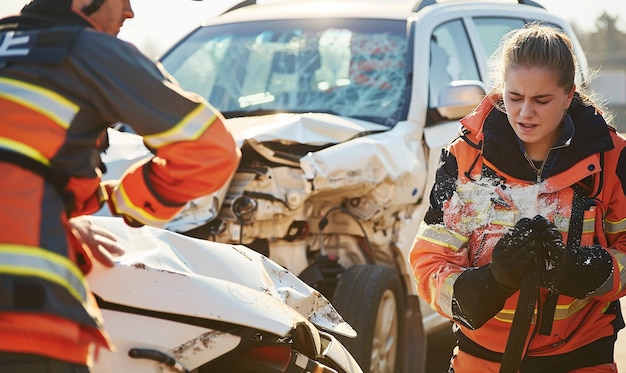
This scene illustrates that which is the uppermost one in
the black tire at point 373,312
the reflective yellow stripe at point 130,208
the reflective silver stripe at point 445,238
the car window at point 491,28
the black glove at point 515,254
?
the reflective yellow stripe at point 130,208

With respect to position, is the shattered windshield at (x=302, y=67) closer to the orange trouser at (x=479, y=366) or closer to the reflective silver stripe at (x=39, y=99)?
the orange trouser at (x=479, y=366)

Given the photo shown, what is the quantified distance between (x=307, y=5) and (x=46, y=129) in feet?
17.1

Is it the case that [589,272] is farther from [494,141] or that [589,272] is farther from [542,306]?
[494,141]

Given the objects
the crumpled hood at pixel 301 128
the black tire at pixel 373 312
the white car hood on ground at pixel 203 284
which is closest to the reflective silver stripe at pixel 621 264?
the white car hood on ground at pixel 203 284

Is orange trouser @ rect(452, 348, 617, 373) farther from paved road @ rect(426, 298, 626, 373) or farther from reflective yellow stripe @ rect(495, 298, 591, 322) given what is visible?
paved road @ rect(426, 298, 626, 373)

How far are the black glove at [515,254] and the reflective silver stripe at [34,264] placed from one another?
1.33 m

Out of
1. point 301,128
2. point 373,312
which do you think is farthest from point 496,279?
point 301,128

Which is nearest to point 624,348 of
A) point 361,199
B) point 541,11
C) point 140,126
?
point 361,199

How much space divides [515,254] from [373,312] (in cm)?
242

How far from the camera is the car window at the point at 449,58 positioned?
261 inches

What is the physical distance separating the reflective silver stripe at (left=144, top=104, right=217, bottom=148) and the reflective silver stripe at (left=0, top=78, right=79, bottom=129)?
0.65ft

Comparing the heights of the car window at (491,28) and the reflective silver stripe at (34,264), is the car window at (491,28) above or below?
below

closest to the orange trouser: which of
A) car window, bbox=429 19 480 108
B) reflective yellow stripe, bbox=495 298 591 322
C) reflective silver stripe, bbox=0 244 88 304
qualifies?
reflective yellow stripe, bbox=495 298 591 322

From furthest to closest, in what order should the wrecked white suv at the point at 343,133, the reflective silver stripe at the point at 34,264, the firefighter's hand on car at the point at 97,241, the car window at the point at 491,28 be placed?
the car window at the point at 491,28 < the wrecked white suv at the point at 343,133 < the firefighter's hand on car at the point at 97,241 < the reflective silver stripe at the point at 34,264
